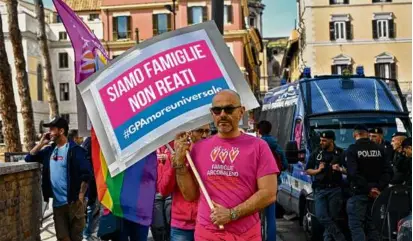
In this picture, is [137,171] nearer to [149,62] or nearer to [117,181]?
[117,181]

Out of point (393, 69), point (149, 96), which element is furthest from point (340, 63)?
point (149, 96)

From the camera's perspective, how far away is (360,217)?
8.16 meters

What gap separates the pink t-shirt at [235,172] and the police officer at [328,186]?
4210 mm

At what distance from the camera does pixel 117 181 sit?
5.98m

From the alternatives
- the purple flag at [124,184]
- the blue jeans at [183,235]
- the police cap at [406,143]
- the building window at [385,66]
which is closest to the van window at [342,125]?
the police cap at [406,143]

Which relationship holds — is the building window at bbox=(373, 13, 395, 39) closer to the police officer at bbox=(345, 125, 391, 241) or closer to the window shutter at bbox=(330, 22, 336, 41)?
the window shutter at bbox=(330, 22, 336, 41)

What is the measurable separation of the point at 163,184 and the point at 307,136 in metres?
5.40

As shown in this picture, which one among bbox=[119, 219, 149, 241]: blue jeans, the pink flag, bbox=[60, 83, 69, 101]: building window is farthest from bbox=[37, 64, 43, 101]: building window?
the pink flag

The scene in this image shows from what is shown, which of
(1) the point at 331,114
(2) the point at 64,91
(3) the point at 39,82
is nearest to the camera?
(1) the point at 331,114

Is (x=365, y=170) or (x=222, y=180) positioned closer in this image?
(x=222, y=180)

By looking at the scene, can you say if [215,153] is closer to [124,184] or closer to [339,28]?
[124,184]

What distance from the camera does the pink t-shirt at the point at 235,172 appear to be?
435 cm

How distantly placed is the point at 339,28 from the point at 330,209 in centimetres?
4395

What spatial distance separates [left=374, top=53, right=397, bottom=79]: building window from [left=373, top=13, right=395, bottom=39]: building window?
4.87ft
